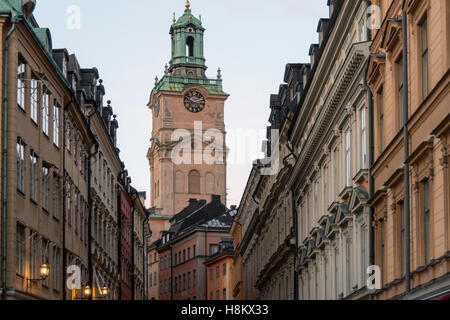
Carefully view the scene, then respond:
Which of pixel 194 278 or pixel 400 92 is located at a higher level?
pixel 400 92

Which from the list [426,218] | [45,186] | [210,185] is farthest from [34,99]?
[210,185]

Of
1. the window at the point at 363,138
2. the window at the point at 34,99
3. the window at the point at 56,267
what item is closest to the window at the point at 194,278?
the window at the point at 56,267

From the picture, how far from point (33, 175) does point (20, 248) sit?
326cm

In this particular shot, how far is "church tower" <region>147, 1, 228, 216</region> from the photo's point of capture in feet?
477

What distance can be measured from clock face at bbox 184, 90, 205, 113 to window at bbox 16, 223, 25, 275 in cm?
11726

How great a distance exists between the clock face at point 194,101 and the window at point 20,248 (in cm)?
11726

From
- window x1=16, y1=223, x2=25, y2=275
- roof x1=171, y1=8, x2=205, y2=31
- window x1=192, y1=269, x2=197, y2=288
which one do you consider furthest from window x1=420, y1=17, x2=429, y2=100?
roof x1=171, y1=8, x2=205, y2=31

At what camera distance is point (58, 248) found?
3891 centimetres

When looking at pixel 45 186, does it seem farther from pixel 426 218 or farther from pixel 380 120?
pixel 426 218

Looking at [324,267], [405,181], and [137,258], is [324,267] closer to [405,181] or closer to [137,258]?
[405,181]

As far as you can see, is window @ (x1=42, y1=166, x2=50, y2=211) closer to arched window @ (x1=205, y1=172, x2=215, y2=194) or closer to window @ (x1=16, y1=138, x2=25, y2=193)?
window @ (x1=16, y1=138, x2=25, y2=193)

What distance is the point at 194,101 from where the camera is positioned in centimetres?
14925
